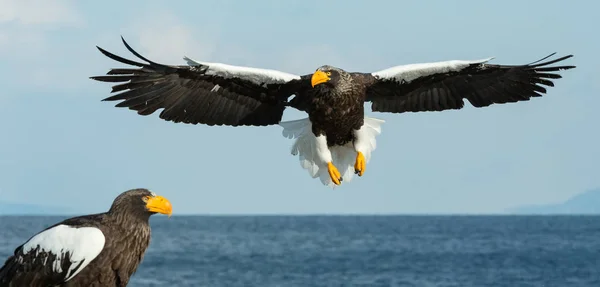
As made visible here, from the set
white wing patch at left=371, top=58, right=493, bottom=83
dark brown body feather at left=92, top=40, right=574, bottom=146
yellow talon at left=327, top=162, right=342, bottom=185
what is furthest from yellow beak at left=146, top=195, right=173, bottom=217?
white wing patch at left=371, top=58, right=493, bottom=83

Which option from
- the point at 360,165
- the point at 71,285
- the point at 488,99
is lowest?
the point at 71,285

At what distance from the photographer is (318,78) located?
9.69 m

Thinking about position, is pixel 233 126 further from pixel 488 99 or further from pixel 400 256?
pixel 400 256

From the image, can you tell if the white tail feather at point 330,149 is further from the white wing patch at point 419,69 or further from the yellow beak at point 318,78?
the yellow beak at point 318,78

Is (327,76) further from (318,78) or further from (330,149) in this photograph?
(330,149)

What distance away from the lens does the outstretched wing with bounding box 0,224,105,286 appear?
8602 millimetres

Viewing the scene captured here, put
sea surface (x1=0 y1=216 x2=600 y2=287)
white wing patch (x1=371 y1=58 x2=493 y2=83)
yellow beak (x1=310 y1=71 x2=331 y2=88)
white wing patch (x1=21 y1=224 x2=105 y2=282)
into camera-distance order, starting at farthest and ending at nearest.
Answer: sea surface (x1=0 y1=216 x2=600 y2=287) → white wing patch (x1=371 y1=58 x2=493 y2=83) → yellow beak (x1=310 y1=71 x2=331 y2=88) → white wing patch (x1=21 y1=224 x2=105 y2=282)

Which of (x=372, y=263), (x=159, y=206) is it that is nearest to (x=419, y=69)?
(x=159, y=206)

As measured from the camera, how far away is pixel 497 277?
39812mm

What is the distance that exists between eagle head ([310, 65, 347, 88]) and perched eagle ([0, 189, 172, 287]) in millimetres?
1794

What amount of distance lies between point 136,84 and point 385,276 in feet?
102

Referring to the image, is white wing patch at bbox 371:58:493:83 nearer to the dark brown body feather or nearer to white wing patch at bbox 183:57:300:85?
the dark brown body feather

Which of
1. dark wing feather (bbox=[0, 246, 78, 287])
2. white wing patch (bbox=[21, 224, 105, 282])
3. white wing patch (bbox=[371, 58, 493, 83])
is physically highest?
white wing patch (bbox=[371, 58, 493, 83])

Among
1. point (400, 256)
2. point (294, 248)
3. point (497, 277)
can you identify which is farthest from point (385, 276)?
point (294, 248)
